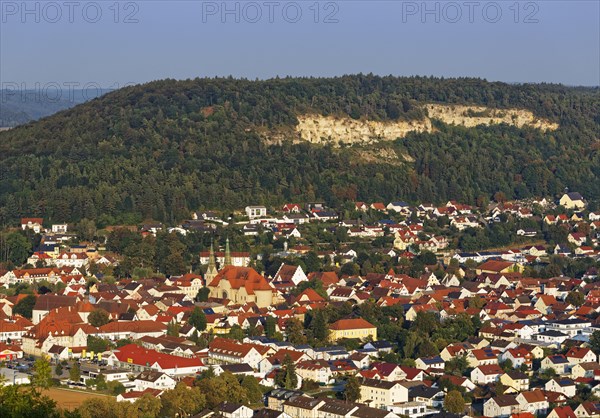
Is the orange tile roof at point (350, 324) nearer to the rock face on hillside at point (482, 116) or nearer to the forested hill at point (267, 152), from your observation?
the forested hill at point (267, 152)

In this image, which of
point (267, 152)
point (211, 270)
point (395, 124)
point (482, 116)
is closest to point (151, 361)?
point (211, 270)

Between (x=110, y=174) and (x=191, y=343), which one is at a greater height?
(x=110, y=174)

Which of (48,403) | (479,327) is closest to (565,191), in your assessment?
(479,327)

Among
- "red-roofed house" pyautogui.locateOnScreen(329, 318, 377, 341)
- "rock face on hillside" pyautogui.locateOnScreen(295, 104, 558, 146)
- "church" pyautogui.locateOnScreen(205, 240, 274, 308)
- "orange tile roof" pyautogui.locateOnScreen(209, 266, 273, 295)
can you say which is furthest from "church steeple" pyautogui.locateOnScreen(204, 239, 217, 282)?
"rock face on hillside" pyautogui.locateOnScreen(295, 104, 558, 146)

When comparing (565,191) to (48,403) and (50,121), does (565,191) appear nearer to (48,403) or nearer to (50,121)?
(50,121)

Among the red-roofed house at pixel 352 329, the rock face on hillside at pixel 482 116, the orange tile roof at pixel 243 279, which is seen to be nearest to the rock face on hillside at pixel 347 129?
the rock face on hillside at pixel 482 116

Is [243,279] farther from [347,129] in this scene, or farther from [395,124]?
[395,124]

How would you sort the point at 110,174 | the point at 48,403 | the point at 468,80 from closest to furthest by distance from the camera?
the point at 48,403
the point at 110,174
the point at 468,80

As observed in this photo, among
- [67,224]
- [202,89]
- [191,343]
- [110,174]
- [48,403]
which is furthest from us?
[202,89]

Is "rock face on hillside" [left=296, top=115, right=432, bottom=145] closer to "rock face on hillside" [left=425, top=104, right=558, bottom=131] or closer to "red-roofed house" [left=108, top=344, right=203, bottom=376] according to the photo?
"rock face on hillside" [left=425, top=104, right=558, bottom=131]
